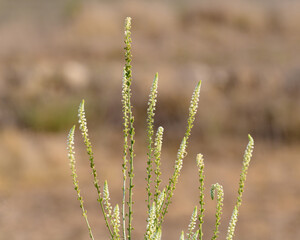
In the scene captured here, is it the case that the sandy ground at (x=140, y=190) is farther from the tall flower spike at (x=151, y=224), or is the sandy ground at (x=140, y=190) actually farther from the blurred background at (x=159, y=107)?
the tall flower spike at (x=151, y=224)

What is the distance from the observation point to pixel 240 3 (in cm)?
1988

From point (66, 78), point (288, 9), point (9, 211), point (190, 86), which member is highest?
point (288, 9)

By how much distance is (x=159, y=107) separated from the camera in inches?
494

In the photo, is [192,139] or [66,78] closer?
[192,139]

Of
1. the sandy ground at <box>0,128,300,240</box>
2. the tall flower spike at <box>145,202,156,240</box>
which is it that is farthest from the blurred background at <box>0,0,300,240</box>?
the tall flower spike at <box>145,202,156,240</box>

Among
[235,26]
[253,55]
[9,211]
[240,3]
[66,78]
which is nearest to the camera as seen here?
[9,211]

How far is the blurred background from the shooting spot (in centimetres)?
865

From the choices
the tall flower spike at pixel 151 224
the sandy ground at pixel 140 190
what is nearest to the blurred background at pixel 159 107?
the sandy ground at pixel 140 190

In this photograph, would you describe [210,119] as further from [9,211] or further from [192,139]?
[9,211]

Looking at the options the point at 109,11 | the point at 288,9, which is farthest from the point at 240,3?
the point at 109,11

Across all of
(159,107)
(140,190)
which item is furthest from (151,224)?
(159,107)

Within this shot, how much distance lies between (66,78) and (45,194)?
482cm

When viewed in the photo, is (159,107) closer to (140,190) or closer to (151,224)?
(140,190)

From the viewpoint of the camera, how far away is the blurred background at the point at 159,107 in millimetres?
8648
